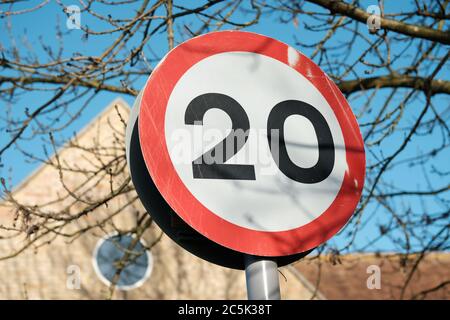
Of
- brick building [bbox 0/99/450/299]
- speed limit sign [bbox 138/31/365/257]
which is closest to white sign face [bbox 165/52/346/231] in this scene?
speed limit sign [bbox 138/31/365/257]

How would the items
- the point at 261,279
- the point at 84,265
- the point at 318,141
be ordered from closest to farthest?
the point at 261,279
the point at 318,141
the point at 84,265

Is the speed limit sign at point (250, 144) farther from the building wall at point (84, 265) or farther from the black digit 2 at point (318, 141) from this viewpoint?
the building wall at point (84, 265)

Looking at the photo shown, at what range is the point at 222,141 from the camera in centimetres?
207

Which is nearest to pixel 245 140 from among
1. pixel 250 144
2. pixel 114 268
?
pixel 250 144

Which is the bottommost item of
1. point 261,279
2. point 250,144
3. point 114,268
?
point 261,279

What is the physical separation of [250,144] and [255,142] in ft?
0.07

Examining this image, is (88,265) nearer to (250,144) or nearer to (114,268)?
(114,268)

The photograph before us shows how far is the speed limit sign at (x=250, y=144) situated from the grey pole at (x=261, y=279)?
0.03 m

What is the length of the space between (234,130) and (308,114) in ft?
1.12

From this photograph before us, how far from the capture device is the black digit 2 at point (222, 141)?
2.02 metres

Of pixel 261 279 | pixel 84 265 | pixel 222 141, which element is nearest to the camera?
pixel 261 279

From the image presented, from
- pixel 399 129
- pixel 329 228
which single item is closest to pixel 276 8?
pixel 399 129

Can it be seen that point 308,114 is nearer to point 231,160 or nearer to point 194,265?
point 231,160
